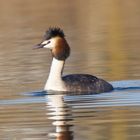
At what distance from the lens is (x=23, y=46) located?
87.9ft

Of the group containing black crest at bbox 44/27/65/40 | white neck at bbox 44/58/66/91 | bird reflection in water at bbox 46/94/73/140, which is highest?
black crest at bbox 44/27/65/40

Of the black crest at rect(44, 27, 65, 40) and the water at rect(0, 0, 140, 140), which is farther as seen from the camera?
the black crest at rect(44, 27, 65, 40)

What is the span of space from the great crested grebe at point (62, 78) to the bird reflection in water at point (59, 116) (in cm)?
55

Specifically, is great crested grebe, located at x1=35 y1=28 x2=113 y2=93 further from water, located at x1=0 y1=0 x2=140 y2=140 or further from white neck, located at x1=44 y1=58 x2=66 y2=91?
water, located at x1=0 y1=0 x2=140 y2=140

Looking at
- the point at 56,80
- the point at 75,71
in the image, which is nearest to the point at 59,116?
the point at 56,80

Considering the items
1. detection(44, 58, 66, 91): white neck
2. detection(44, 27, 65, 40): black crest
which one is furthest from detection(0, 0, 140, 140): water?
detection(44, 27, 65, 40): black crest

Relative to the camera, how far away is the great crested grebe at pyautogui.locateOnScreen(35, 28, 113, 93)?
1809 cm

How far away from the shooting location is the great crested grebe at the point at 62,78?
18094mm

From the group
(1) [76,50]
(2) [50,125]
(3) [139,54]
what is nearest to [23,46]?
(1) [76,50]

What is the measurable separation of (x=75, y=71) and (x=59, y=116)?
19.8ft

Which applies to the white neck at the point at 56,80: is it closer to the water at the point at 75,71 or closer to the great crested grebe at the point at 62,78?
the great crested grebe at the point at 62,78

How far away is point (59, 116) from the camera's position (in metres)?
14.8

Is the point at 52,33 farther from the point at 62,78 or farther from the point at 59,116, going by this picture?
the point at 59,116

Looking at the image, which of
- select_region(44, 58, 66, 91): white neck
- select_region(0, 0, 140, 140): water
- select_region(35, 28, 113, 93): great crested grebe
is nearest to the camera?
select_region(0, 0, 140, 140): water
